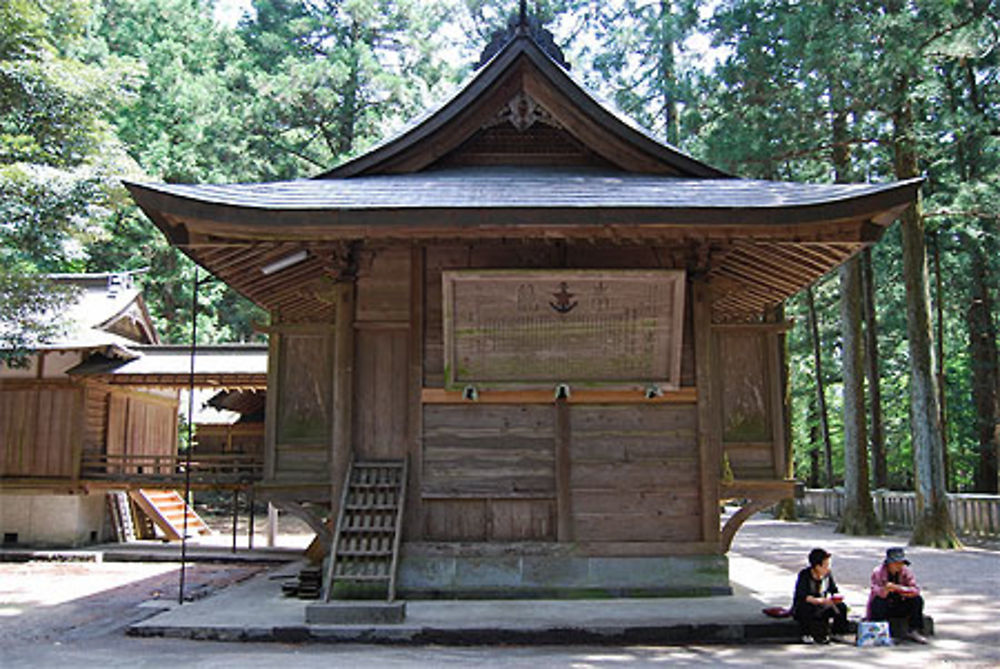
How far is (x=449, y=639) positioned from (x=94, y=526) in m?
16.0

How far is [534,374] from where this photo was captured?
9375 mm

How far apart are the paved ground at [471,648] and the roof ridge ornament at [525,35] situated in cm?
727

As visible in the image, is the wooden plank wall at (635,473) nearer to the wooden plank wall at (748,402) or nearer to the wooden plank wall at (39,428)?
the wooden plank wall at (748,402)

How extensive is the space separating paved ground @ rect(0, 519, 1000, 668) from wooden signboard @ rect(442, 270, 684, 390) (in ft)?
8.54

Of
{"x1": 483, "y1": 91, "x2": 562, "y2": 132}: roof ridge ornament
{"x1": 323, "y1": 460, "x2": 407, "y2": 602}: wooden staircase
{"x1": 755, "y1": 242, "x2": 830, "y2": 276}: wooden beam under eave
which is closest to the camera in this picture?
{"x1": 323, "y1": 460, "x2": 407, "y2": 602}: wooden staircase

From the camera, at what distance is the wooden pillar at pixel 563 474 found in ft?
30.9

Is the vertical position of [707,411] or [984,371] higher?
[984,371]

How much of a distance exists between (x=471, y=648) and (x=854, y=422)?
17.2m

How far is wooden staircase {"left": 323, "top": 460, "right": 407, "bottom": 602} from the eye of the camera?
8781 millimetres

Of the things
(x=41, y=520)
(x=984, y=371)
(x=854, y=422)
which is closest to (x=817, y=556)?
(x=854, y=422)

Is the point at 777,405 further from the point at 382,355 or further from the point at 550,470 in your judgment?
the point at 382,355

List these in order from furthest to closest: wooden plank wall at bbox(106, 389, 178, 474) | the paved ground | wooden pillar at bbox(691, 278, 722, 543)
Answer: wooden plank wall at bbox(106, 389, 178, 474), wooden pillar at bbox(691, 278, 722, 543), the paved ground

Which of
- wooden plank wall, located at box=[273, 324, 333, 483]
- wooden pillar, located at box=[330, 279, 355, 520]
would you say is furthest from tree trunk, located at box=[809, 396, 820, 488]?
wooden pillar, located at box=[330, 279, 355, 520]

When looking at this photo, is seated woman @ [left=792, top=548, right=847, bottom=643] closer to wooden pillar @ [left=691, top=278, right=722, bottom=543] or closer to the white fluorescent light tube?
wooden pillar @ [left=691, top=278, right=722, bottom=543]
